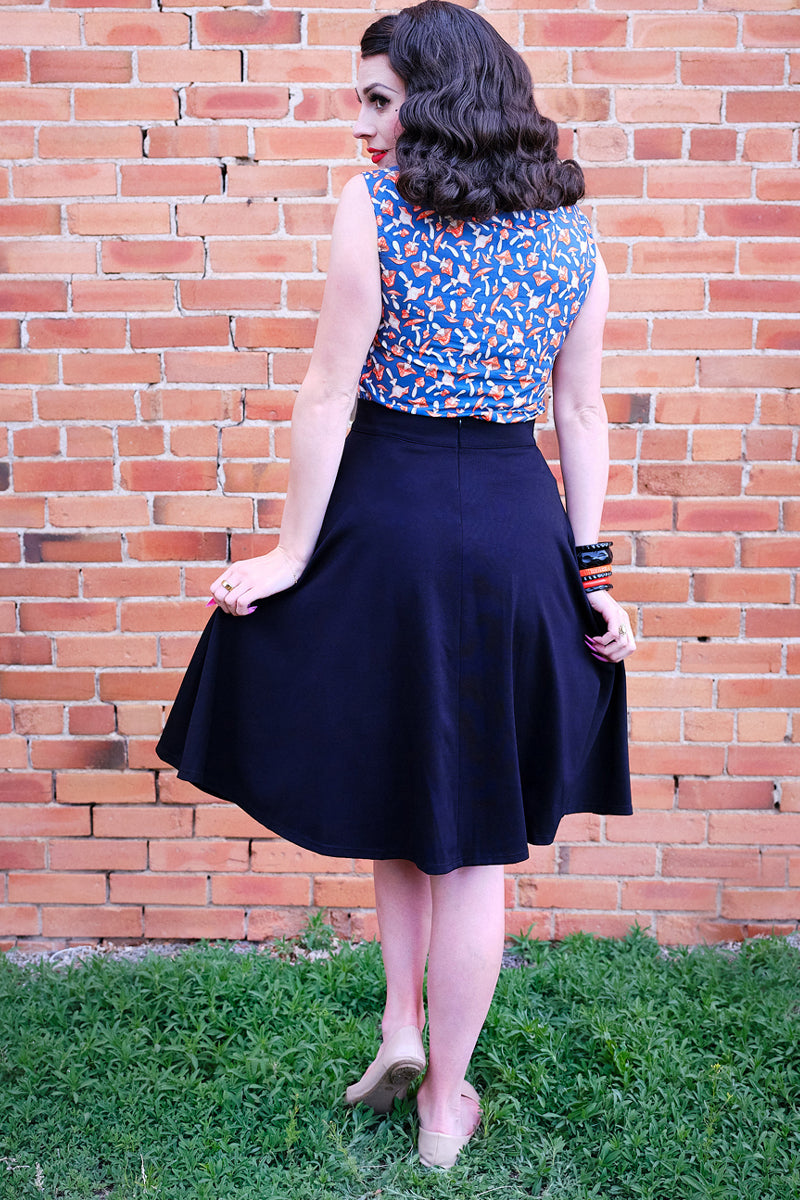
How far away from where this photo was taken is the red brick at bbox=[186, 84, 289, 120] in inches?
104

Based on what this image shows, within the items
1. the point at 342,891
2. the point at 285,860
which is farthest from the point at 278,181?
the point at 342,891

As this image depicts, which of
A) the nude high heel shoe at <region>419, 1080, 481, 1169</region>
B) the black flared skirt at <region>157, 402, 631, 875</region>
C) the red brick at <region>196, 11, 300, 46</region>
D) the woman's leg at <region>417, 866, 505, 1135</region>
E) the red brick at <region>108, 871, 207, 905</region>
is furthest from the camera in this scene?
the red brick at <region>108, 871, 207, 905</region>

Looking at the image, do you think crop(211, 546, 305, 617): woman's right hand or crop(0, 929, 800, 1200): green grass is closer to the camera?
crop(211, 546, 305, 617): woman's right hand

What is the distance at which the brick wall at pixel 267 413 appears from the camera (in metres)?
2.63

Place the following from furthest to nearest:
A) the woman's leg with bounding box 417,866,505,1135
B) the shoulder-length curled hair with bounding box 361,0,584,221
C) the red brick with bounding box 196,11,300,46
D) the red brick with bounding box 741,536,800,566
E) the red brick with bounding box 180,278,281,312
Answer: the red brick with bounding box 741,536,800,566
the red brick with bounding box 180,278,281,312
the red brick with bounding box 196,11,300,46
the woman's leg with bounding box 417,866,505,1135
the shoulder-length curled hair with bounding box 361,0,584,221

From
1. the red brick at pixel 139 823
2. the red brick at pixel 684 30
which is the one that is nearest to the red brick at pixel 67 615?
the red brick at pixel 139 823

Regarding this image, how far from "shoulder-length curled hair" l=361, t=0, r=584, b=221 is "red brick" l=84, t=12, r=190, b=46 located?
46.0 inches

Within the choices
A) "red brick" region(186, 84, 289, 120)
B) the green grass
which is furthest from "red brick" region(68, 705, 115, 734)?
"red brick" region(186, 84, 289, 120)

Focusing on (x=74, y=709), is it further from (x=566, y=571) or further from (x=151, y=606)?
(x=566, y=571)

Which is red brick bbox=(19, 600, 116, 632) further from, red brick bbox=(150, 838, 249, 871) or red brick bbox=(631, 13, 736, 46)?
red brick bbox=(631, 13, 736, 46)

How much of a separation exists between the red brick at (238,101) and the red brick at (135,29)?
0.45 feet

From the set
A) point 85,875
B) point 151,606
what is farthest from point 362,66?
point 85,875

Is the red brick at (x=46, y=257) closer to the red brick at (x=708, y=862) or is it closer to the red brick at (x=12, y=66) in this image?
the red brick at (x=12, y=66)

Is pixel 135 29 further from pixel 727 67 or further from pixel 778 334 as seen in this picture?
pixel 778 334
